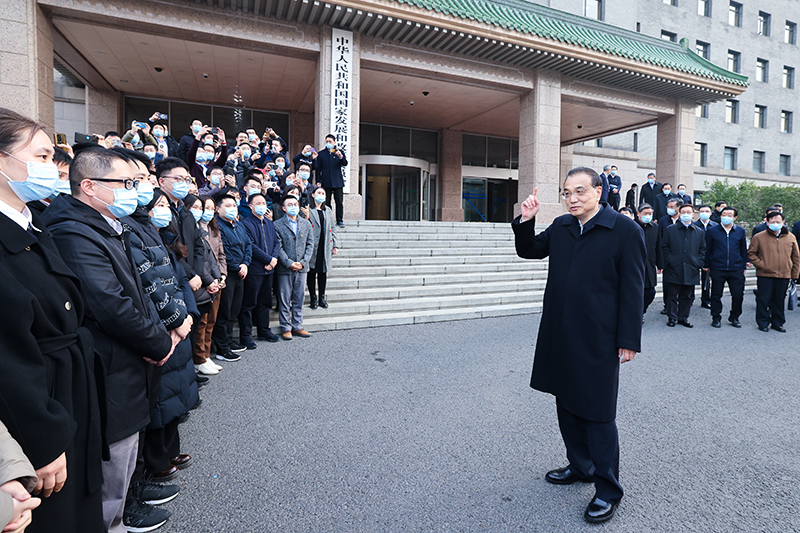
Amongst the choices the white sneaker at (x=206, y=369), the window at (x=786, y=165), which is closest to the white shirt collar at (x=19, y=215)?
the white sneaker at (x=206, y=369)

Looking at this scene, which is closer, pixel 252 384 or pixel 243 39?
pixel 252 384

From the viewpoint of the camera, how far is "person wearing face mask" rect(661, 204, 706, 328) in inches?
299

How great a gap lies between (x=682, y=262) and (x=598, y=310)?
6.41 meters

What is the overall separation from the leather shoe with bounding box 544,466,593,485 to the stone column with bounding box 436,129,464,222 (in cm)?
1791

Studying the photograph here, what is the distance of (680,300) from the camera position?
7.67 m

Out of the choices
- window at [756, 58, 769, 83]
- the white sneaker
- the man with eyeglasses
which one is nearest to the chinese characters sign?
the white sneaker

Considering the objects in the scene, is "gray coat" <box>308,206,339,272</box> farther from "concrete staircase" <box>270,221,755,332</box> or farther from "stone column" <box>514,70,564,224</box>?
"stone column" <box>514,70,564,224</box>

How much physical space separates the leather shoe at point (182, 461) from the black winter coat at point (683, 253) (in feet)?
25.8

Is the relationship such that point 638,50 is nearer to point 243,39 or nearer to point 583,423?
point 243,39

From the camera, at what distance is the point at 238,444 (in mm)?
3279

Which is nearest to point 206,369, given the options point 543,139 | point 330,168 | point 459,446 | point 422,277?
point 459,446

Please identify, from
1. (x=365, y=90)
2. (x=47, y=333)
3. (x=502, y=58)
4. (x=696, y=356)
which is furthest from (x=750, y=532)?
(x=365, y=90)

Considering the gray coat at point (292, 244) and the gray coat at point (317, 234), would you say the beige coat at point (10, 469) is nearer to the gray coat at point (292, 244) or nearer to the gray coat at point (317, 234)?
the gray coat at point (292, 244)

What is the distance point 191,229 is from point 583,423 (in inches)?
151
